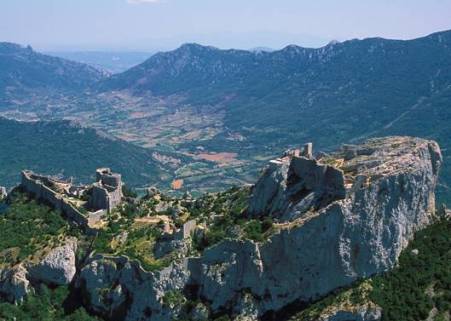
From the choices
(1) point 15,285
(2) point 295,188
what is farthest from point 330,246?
(1) point 15,285

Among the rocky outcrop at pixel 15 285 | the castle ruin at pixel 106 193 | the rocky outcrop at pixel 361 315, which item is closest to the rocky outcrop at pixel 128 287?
the rocky outcrop at pixel 15 285

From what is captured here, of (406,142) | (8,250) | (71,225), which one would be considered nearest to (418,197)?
(406,142)

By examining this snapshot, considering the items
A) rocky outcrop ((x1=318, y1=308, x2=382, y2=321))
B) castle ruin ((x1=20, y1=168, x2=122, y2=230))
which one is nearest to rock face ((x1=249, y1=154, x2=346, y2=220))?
rocky outcrop ((x1=318, y1=308, x2=382, y2=321))

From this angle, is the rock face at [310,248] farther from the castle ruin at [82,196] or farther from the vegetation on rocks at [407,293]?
the castle ruin at [82,196]

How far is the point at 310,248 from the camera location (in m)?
64.1

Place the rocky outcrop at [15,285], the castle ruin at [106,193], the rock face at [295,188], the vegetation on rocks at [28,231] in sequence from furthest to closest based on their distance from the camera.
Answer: the castle ruin at [106,193] → the vegetation on rocks at [28,231] → the rocky outcrop at [15,285] → the rock face at [295,188]

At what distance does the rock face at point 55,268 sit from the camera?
7494 centimetres

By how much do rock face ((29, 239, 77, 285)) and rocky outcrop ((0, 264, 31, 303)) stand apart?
112cm

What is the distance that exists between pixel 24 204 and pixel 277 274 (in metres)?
37.1

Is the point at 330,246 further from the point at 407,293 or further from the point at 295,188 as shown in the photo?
the point at 295,188

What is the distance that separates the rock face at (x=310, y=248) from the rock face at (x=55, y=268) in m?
5.37

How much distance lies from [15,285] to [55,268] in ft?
14.2

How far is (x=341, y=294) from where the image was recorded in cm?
6328

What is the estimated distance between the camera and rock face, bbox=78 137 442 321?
63.9 meters
